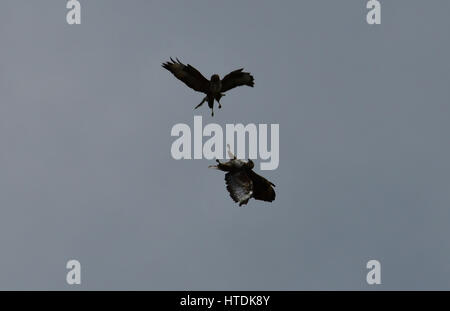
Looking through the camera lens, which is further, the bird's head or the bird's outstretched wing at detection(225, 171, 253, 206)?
the bird's head

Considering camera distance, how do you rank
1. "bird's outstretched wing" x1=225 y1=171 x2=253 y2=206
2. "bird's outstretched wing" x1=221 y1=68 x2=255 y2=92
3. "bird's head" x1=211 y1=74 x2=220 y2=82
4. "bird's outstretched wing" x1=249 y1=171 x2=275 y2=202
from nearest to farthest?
1. "bird's outstretched wing" x1=225 y1=171 x2=253 y2=206
2. "bird's outstretched wing" x1=249 y1=171 x2=275 y2=202
3. "bird's head" x1=211 y1=74 x2=220 y2=82
4. "bird's outstretched wing" x1=221 y1=68 x2=255 y2=92

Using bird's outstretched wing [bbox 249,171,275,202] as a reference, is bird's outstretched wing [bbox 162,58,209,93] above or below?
above

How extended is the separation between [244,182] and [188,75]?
5.74 m

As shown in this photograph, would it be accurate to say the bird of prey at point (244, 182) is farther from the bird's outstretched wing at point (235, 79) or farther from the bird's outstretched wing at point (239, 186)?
the bird's outstretched wing at point (235, 79)

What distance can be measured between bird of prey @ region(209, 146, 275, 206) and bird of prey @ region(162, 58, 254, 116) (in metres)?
2.99

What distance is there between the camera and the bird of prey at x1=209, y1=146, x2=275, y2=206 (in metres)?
36.0

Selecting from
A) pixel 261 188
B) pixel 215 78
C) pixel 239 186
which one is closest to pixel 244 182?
pixel 239 186

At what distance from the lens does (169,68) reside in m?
38.6

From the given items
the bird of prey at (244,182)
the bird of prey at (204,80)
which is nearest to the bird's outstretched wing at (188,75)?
the bird of prey at (204,80)

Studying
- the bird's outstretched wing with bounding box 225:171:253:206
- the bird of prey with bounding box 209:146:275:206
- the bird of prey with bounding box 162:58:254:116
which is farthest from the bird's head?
the bird's outstretched wing with bounding box 225:171:253:206

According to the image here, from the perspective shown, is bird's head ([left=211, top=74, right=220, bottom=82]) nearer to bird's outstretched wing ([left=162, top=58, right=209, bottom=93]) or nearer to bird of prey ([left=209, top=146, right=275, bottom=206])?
bird's outstretched wing ([left=162, top=58, right=209, bottom=93])
